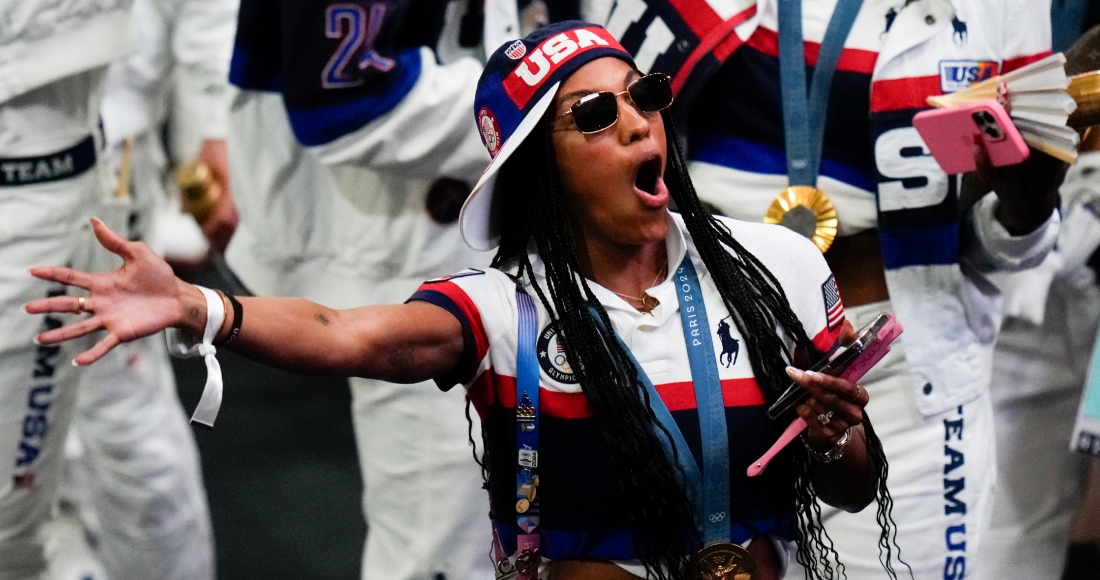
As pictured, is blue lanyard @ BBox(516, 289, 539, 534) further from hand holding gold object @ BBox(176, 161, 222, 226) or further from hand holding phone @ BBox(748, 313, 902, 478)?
hand holding gold object @ BBox(176, 161, 222, 226)

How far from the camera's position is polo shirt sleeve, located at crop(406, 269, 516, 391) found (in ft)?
7.11

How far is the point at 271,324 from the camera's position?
1967mm

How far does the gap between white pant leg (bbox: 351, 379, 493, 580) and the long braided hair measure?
977 millimetres

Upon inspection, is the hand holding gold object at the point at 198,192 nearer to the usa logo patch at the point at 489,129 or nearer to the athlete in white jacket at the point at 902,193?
the athlete in white jacket at the point at 902,193

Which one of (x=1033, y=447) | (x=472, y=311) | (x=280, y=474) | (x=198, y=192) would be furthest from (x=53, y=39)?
(x=1033, y=447)

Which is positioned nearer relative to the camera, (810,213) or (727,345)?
(727,345)

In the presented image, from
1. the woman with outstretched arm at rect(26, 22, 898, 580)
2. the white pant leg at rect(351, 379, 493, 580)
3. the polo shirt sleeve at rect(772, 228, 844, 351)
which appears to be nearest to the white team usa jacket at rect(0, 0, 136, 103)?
the white pant leg at rect(351, 379, 493, 580)

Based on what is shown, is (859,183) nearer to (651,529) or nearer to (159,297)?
(651,529)

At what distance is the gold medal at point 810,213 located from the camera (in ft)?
9.64

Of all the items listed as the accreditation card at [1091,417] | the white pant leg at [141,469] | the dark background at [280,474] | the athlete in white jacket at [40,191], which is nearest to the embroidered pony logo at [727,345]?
the accreditation card at [1091,417]

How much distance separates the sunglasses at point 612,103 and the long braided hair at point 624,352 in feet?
0.26

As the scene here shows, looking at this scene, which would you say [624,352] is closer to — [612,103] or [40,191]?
[612,103]

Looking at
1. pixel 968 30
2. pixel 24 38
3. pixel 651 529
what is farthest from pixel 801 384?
pixel 24 38

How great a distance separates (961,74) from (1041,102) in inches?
12.4
